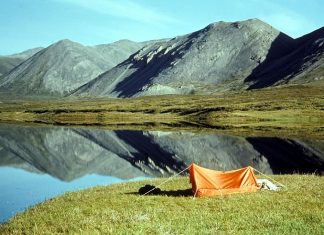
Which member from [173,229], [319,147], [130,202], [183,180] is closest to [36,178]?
[183,180]

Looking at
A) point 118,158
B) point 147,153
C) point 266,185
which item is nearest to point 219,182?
point 266,185

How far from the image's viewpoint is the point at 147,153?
246 feet

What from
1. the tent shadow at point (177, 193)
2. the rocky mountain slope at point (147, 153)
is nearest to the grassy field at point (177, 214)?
the tent shadow at point (177, 193)

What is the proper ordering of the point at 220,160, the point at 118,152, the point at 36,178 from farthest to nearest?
the point at 118,152 → the point at 220,160 → the point at 36,178

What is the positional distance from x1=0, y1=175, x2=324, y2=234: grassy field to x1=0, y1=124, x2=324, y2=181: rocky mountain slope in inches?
920

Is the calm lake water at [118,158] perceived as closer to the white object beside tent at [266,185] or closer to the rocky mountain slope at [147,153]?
the rocky mountain slope at [147,153]

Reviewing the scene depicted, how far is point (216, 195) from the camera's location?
27953 mm

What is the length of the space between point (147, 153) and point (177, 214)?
2038 inches

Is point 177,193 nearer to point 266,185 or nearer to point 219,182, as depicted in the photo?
point 219,182

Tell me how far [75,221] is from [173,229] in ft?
15.9

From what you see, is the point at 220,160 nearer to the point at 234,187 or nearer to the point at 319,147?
the point at 319,147

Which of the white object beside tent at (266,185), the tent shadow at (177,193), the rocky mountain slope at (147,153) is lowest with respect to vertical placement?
the rocky mountain slope at (147,153)

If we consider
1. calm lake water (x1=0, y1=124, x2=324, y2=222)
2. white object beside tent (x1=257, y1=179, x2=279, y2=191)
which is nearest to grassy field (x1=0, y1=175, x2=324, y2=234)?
white object beside tent (x1=257, y1=179, x2=279, y2=191)

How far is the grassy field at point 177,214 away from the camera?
20.5 metres
